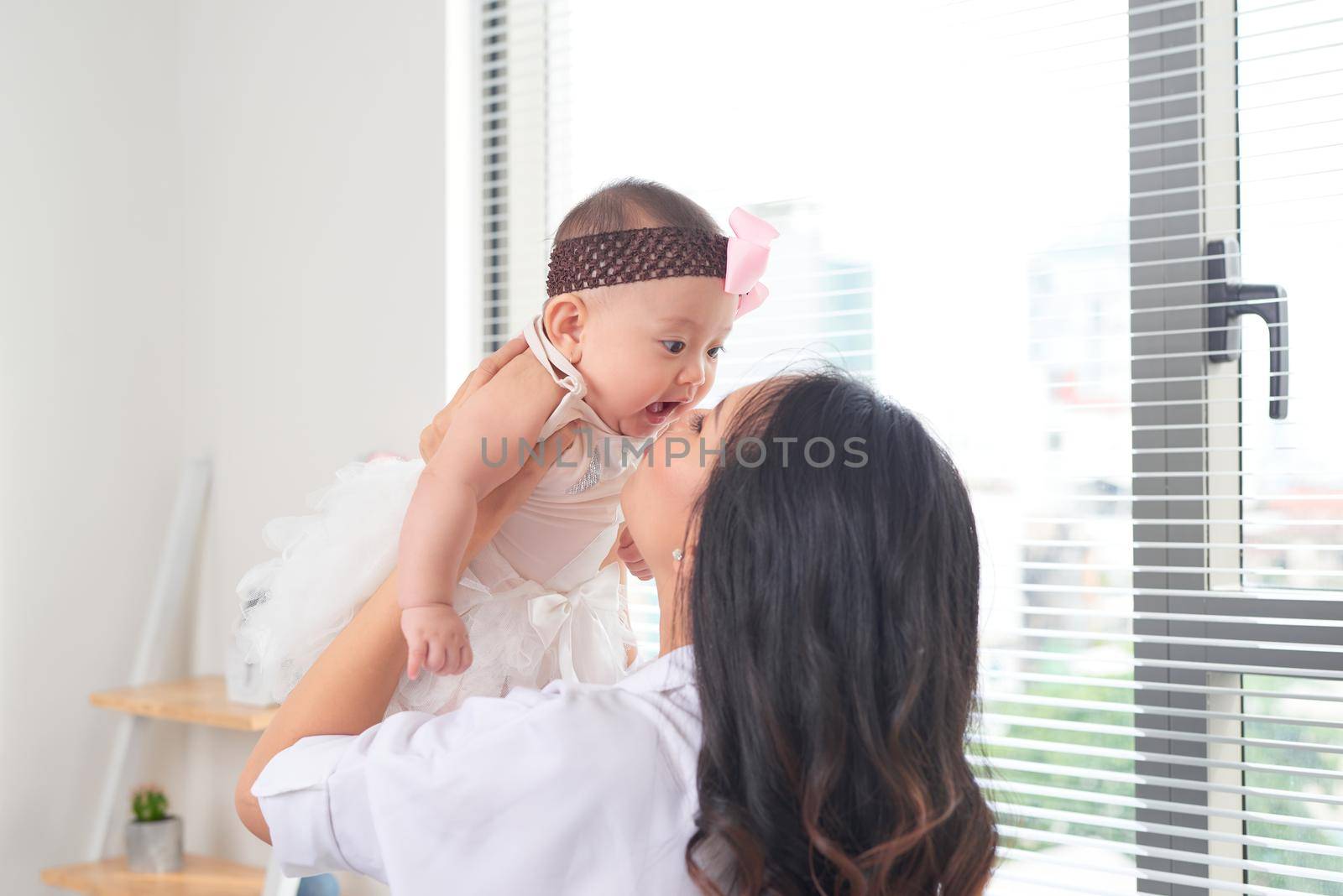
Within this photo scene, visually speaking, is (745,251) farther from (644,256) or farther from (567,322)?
(567,322)

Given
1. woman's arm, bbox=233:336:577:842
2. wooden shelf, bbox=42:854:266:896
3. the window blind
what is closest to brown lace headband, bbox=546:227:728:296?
woman's arm, bbox=233:336:577:842

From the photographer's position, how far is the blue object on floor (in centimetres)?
204

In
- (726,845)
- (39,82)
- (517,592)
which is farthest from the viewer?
(39,82)

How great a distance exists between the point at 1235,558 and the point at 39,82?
2502 mm

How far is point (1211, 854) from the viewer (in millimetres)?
1525

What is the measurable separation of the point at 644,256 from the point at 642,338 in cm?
8

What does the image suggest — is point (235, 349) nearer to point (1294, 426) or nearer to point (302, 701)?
point (302, 701)

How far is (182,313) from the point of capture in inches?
98.7

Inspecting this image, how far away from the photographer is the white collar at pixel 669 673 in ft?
2.70

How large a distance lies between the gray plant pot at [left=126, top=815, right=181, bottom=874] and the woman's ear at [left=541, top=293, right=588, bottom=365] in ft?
5.67

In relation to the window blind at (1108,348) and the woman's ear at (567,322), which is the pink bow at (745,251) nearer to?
the woman's ear at (567,322)

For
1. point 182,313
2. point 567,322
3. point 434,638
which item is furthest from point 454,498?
point 182,313

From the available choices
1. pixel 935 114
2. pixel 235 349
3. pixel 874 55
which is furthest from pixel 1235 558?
pixel 235 349

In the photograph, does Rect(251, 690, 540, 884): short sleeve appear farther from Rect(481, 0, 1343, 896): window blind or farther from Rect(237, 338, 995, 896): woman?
Rect(481, 0, 1343, 896): window blind
